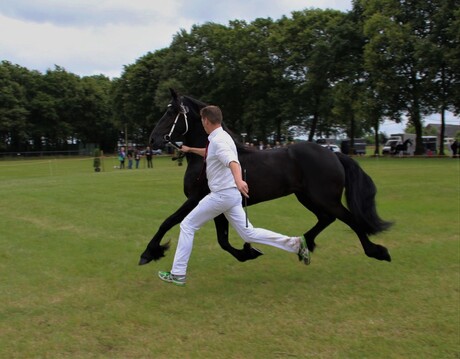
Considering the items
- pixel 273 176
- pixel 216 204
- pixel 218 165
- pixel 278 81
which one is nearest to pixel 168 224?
pixel 216 204

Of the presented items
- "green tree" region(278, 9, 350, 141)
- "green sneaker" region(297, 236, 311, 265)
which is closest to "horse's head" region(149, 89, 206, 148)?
"green sneaker" region(297, 236, 311, 265)

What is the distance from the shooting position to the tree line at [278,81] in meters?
41.5

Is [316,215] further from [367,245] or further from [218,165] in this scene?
[218,165]

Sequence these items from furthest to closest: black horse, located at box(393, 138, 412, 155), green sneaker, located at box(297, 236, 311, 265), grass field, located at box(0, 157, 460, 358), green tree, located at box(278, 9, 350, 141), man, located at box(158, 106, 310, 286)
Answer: black horse, located at box(393, 138, 412, 155), green tree, located at box(278, 9, 350, 141), green sneaker, located at box(297, 236, 311, 265), man, located at box(158, 106, 310, 286), grass field, located at box(0, 157, 460, 358)

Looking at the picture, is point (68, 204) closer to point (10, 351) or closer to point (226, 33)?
point (10, 351)

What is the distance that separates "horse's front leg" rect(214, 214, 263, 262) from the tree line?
1440 inches

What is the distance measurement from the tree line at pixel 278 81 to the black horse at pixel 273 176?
117ft

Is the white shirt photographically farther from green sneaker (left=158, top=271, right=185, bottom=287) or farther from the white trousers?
green sneaker (left=158, top=271, right=185, bottom=287)

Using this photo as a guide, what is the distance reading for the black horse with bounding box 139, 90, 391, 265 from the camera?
6.13 meters

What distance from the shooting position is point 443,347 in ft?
13.2

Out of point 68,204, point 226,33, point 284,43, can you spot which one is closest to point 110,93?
point 226,33

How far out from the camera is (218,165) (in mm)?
5457

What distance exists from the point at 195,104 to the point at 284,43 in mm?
49944

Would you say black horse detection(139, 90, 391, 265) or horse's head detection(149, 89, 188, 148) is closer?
black horse detection(139, 90, 391, 265)
